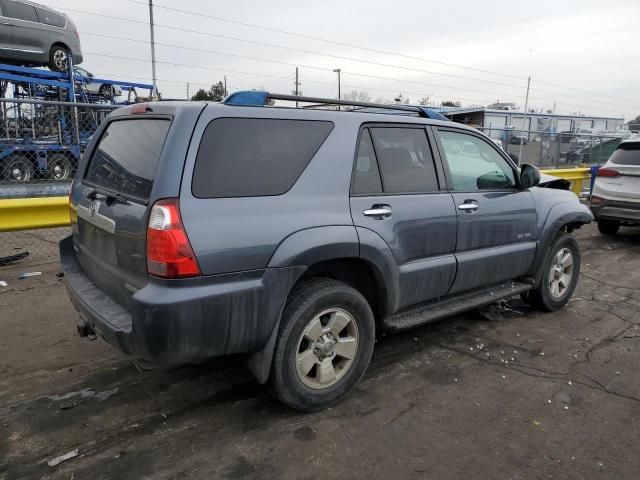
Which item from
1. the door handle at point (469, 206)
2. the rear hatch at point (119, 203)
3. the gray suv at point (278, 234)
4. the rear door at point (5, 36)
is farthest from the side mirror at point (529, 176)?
the rear door at point (5, 36)

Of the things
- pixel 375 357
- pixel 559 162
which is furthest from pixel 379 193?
pixel 559 162

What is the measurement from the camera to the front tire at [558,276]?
190 inches

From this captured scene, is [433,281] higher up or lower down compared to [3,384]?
higher up

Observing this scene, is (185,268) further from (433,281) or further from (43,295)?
(43,295)

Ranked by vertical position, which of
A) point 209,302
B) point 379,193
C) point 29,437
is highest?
point 379,193

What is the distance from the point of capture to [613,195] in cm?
823

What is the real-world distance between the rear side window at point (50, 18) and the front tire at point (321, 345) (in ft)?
41.4

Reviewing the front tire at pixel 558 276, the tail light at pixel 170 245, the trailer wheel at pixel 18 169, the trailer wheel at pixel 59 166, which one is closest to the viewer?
the tail light at pixel 170 245

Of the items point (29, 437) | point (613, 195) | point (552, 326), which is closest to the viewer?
point (29, 437)

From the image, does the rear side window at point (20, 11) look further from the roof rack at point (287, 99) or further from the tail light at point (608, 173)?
the tail light at point (608, 173)

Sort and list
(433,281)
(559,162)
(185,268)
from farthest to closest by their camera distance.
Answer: (559,162) < (433,281) < (185,268)

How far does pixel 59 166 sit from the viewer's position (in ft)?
35.9

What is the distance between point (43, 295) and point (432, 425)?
4.18 meters

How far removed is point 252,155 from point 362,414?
1.70 meters
